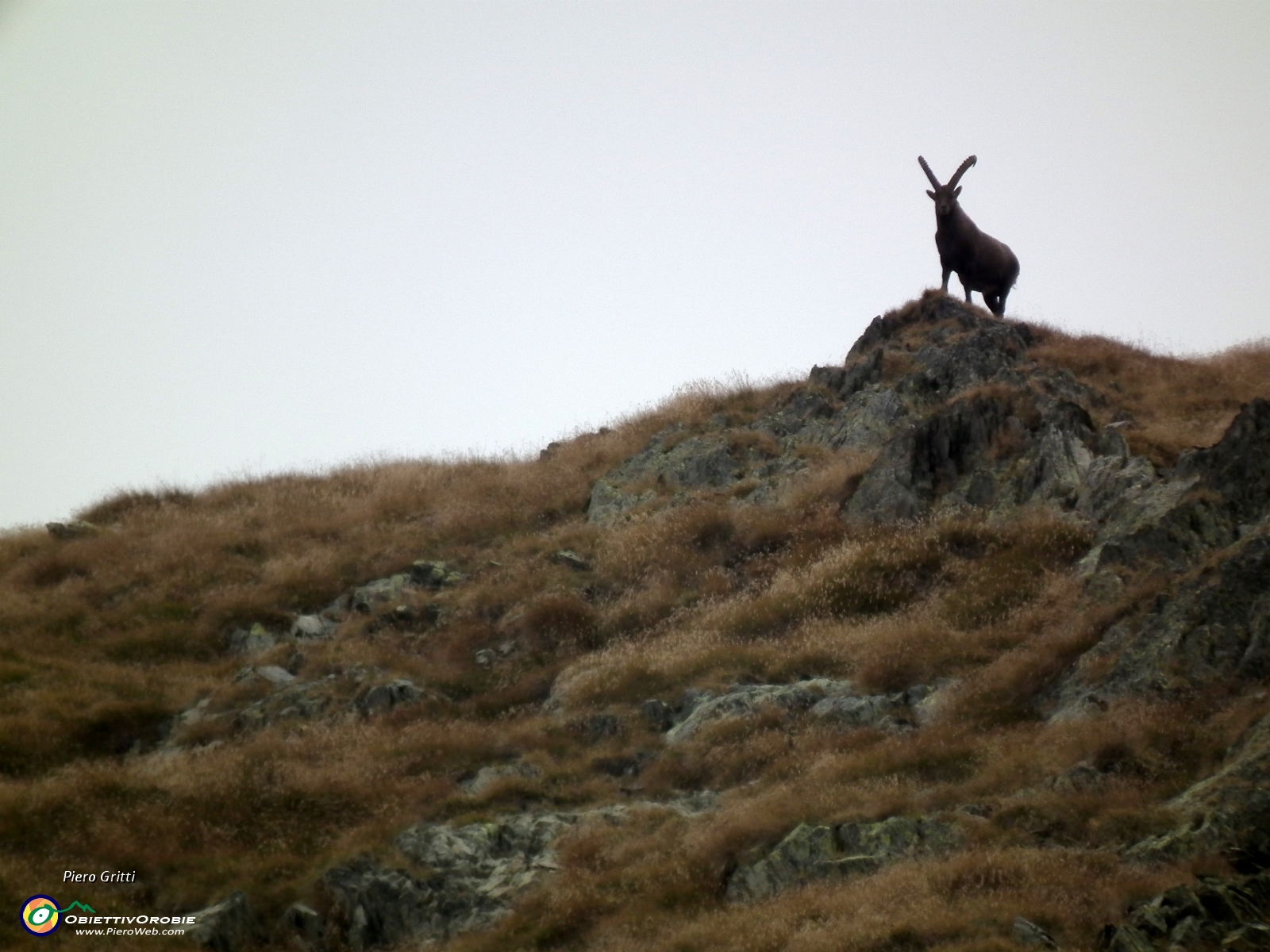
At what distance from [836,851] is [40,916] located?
368 inches

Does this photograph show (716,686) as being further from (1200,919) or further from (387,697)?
(1200,919)

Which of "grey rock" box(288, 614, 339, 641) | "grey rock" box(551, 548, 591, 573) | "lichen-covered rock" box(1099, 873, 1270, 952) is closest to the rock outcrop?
"grey rock" box(551, 548, 591, 573)

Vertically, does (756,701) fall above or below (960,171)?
below

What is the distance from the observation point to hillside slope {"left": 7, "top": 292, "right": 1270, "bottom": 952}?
14445mm

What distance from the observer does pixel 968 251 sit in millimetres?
32969

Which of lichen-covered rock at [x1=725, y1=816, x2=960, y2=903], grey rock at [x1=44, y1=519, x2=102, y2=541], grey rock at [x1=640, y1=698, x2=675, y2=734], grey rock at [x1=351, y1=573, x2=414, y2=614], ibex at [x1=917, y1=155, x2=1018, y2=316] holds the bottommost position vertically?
lichen-covered rock at [x1=725, y1=816, x2=960, y2=903]

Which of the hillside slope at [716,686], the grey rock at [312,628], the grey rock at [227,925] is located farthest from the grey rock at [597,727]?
the grey rock at [312,628]

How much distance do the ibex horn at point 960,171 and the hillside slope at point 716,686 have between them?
11.0 feet

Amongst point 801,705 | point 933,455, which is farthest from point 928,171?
point 801,705

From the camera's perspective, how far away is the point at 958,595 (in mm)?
21500

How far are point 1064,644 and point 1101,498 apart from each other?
5262 mm

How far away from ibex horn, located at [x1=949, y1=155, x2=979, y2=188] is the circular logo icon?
25.3 metres

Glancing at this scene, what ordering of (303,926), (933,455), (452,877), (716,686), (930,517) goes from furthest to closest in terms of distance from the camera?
(933,455)
(930,517)
(716,686)
(452,877)
(303,926)

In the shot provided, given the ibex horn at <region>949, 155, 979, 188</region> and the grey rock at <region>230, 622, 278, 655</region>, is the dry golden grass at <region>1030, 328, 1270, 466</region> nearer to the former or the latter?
the ibex horn at <region>949, 155, 979, 188</region>
